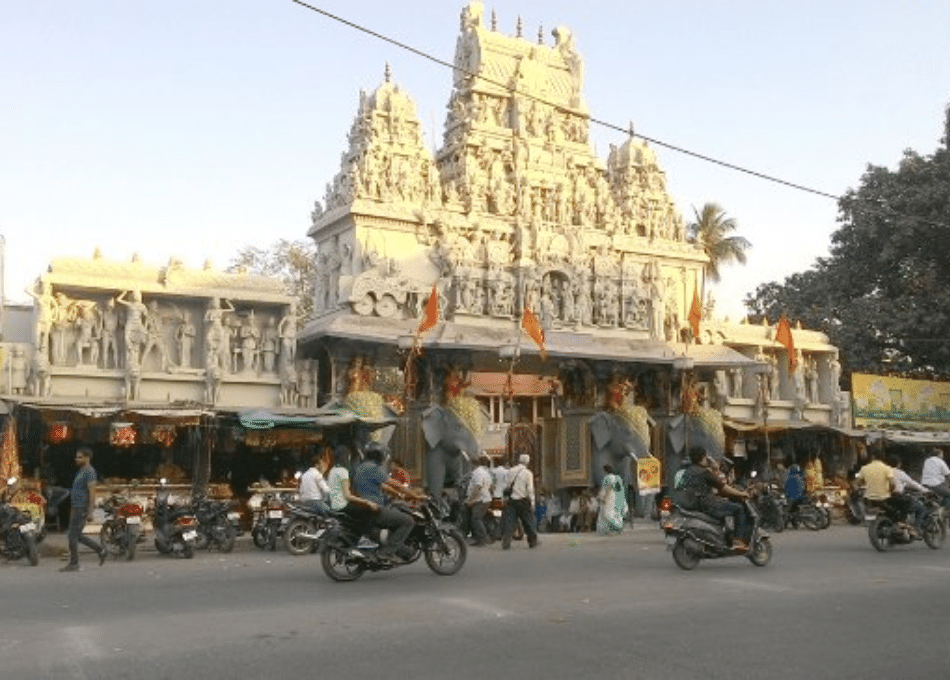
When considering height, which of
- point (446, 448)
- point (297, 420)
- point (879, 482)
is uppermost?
point (297, 420)

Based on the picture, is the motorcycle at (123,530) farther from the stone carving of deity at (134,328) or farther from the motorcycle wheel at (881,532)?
the motorcycle wheel at (881,532)

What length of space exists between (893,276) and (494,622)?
31836 millimetres

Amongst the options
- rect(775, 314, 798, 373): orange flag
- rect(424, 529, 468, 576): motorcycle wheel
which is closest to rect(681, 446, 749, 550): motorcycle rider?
rect(424, 529, 468, 576): motorcycle wheel

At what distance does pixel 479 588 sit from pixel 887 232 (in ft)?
94.4

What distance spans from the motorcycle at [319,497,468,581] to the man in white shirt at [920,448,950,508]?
25.7ft

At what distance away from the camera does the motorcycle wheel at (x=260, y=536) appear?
17.6 metres

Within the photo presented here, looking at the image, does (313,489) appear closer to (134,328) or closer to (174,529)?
(174,529)

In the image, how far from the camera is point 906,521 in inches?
595

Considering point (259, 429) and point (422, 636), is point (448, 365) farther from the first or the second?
point (422, 636)

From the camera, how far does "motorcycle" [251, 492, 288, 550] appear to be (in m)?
17.3

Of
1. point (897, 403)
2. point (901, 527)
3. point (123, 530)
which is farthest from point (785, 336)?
point (123, 530)

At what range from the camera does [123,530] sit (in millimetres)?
15617

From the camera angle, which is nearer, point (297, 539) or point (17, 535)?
point (17, 535)

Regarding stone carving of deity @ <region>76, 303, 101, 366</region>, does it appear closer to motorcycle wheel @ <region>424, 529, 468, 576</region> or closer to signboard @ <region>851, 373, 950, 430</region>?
motorcycle wheel @ <region>424, 529, 468, 576</region>
